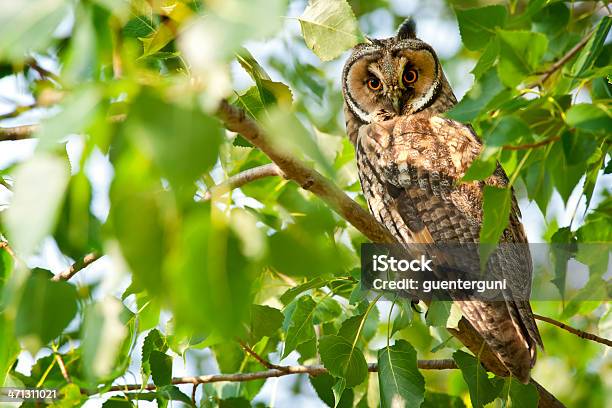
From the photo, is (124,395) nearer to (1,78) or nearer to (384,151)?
(1,78)

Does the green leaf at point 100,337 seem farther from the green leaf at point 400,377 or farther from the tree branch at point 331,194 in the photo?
the green leaf at point 400,377

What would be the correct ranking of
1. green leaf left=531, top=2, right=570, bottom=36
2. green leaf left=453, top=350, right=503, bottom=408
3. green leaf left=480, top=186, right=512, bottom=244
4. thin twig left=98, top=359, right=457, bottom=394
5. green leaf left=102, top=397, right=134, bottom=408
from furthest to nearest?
thin twig left=98, top=359, right=457, bottom=394 → green leaf left=453, top=350, right=503, bottom=408 → green leaf left=102, top=397, right=134, bottom=408 → green leaf left=531, top=2, right=570, bottom=36 → green leaf left=480, top=186, right=512, bottom=244

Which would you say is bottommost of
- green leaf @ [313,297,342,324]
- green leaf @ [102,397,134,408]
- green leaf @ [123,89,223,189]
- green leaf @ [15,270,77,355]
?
green leaf @ [102,397,134,408]

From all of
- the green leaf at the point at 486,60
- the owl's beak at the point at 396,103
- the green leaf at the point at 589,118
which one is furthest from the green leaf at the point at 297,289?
the owl's beak at the point at 396,103

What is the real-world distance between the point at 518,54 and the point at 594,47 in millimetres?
378

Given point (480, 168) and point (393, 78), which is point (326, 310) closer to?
point (480, 168)

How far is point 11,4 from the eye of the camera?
2.51 feet

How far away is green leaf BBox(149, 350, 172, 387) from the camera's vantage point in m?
1.83

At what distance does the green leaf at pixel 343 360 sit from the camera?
70.4 inches

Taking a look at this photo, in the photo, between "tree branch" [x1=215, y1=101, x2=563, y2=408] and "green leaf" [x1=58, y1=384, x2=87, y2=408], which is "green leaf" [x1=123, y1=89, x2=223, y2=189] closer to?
"tree branch" [x1=215, y1=101, x2=563, y2=408]

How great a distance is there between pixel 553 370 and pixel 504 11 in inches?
109

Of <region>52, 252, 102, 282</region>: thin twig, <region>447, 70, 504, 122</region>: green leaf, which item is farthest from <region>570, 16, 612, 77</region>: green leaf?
<region>52, 252, 102, 282</region>: thin twig

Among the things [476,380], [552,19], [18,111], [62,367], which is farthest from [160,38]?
[476,380]

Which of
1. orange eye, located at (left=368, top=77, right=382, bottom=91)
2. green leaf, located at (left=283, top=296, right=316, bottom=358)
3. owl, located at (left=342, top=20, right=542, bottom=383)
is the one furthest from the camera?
orange eye, located at (left=368, top=77, right=382, bottom=91)
